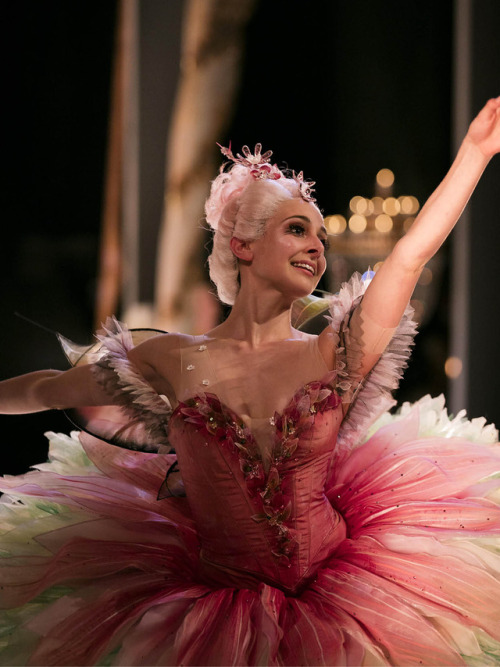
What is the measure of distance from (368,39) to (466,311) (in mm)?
1356

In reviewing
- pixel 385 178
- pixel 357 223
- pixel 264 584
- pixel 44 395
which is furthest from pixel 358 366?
pixel 385 178

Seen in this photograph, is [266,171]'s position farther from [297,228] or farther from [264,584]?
[264,584]

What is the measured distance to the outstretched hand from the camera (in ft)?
3.81

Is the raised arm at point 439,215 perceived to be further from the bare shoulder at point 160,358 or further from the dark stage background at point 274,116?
the dark stage background at point 274,116

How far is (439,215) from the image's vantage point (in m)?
1.18

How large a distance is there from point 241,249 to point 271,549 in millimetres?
544

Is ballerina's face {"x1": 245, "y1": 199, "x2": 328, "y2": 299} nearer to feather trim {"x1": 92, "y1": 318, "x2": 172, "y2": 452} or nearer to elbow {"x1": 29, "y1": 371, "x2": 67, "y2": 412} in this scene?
feather trim {"x1": 92, "y1": 318, "x2": 172, "y2": 452}

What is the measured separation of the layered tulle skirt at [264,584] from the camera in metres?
1.14

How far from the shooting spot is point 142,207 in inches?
150

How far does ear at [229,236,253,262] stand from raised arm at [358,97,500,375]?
0.27m

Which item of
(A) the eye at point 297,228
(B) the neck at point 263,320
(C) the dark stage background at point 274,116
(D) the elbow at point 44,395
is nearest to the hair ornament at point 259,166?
(A) the eye at point 297,228

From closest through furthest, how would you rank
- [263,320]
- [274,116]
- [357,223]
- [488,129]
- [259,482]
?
[488,129] → [259,482] → [263,320] → [274,116] → [357,223]

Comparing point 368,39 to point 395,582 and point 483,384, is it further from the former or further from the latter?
point 395,582

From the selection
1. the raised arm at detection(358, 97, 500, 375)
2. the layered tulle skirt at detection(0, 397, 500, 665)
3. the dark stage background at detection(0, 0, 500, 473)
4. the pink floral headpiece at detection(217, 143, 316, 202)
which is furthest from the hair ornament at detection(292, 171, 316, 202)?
the dark stage background at detection(0, 0, 500, 473)
